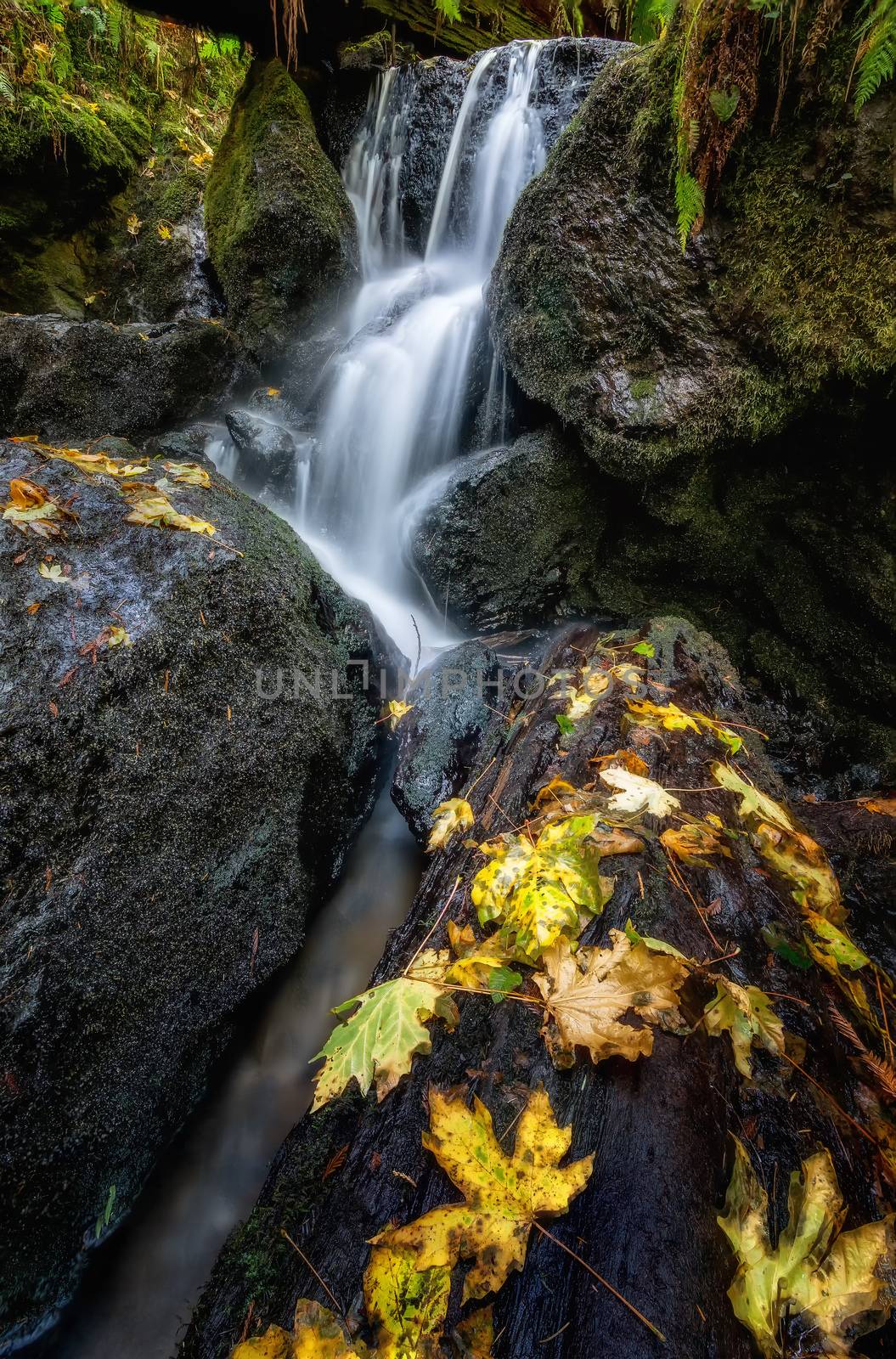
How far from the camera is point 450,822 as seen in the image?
7.98 ft

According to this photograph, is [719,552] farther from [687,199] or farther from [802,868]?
[802,868]

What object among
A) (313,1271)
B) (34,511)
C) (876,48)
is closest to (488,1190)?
(313,1271)

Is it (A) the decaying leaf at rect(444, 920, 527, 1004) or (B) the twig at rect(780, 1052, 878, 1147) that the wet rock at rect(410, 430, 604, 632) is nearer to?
(A) the decaying leaf at rect(444, 920, 527, 1004)

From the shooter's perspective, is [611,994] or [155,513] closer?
[611,994]

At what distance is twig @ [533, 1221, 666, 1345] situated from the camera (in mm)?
773

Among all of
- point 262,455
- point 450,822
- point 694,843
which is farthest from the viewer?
point 262,455

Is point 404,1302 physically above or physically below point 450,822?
above

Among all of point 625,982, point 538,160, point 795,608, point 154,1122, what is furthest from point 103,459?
point 538,160

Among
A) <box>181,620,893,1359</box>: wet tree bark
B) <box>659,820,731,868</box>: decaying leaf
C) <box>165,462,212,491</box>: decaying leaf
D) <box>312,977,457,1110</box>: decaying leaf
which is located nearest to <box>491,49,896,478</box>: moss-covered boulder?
<box>165,462,212,491</box>: decaying leaf

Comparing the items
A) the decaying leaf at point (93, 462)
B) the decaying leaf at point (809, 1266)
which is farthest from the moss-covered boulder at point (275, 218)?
the decaying leaf at point (809, 1266)

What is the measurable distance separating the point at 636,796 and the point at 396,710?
1961 millimetres

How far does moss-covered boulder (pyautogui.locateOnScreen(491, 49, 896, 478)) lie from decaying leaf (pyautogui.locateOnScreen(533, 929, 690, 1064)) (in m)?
3.09

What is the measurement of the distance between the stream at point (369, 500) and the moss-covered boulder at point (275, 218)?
0.67 meters

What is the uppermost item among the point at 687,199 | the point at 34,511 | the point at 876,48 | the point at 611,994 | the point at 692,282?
the point at 876,48
